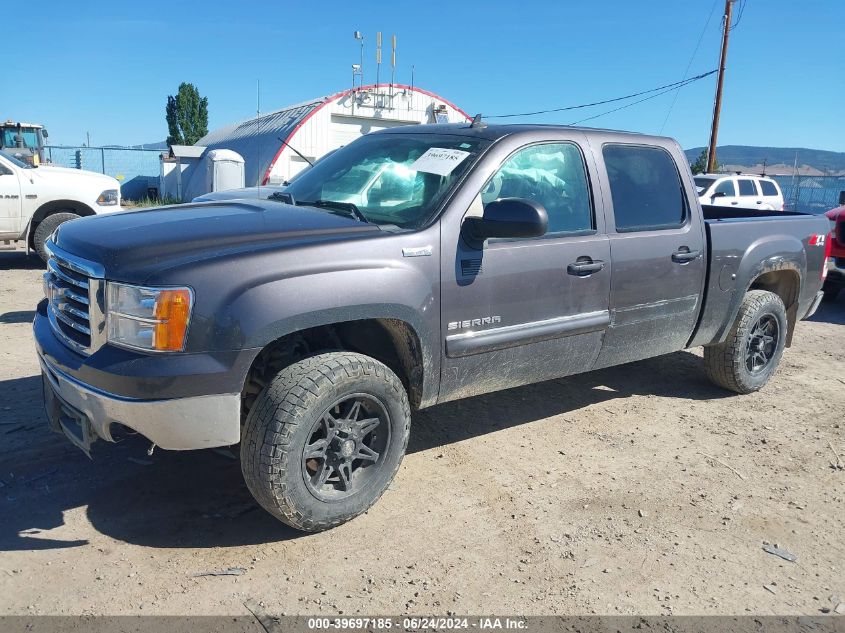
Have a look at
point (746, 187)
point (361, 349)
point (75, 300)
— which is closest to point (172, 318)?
point (75, 300)

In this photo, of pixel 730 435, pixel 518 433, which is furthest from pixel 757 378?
pixel 518 433

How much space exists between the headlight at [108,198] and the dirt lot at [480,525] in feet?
19.5

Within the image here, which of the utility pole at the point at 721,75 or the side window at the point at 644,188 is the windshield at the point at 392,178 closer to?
the side window at the point at 644,188

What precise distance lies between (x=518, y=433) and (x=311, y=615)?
2251 mm

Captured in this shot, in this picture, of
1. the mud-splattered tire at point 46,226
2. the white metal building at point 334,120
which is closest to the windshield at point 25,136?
the white metal building at point 334,120

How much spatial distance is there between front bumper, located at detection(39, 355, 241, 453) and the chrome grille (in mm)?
205

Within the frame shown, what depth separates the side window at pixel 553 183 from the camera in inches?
156

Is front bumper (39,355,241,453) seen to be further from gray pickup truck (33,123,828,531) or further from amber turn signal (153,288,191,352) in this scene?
amber turn signal (153,288,191,352)

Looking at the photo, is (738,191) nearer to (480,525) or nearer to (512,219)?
(512,219)

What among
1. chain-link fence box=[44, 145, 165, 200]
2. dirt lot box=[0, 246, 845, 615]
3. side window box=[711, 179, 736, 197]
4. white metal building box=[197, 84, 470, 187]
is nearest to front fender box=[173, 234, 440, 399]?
dirt lot box=[0, 246, 845, 615]

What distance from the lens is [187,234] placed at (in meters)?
3.19

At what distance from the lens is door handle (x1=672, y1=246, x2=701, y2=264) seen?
4.65m

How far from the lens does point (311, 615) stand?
9.14 ft

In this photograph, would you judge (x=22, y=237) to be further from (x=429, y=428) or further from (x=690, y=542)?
(x=690, y=542)
